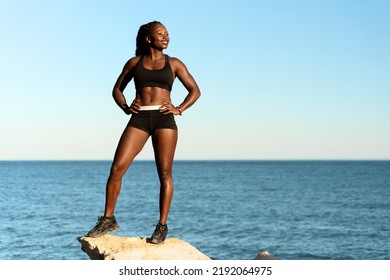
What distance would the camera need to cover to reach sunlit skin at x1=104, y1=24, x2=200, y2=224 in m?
8.15

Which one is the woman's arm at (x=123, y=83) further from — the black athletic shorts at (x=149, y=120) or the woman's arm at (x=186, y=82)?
the woman's arm at (x=186, y=82)

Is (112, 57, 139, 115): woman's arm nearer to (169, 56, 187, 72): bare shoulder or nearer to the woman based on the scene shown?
the woman

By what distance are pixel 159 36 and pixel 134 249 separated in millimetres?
3031

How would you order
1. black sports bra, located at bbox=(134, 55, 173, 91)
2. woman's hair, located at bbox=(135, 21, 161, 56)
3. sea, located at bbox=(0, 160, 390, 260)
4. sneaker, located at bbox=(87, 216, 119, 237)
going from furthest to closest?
sea, located at bbox=(0, 160, 390, 260), sneaker, located at bbox=(87, 216, 119, 237), woman's hair, located at bbox=(135, 21, 161, 56), black sports bra, located at bbox=(134, 55, 173, 91)

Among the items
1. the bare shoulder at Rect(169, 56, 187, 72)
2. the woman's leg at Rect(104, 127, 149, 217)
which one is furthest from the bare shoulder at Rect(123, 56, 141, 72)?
the woman's leg at Rect(104, 127, 149, 217)

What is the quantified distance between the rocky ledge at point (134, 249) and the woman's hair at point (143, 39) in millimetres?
2757

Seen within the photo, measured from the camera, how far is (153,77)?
8117 mm

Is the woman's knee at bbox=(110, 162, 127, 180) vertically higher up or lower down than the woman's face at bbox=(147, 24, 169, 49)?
lower down

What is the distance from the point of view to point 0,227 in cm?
4650

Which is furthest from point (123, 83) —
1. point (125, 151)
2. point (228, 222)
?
point (228, 222)
